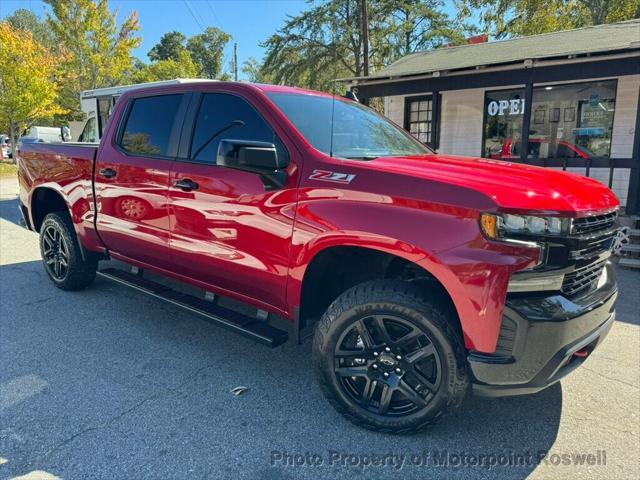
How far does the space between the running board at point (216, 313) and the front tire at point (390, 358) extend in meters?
0.36

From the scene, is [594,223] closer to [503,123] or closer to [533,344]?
[533,344]

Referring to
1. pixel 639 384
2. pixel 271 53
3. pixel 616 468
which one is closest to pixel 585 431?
pixel 616 468

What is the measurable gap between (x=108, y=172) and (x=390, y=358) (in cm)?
297

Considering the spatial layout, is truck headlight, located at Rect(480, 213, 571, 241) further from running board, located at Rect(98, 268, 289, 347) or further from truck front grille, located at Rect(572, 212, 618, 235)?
running board, located at Rect(98, 268, 289, 347)

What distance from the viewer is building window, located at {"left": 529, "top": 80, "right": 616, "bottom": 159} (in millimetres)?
10289

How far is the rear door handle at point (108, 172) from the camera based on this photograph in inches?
163

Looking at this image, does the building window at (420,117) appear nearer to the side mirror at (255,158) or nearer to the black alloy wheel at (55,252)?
the black alloy wheel at (55,252)

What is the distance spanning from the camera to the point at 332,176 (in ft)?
8.96

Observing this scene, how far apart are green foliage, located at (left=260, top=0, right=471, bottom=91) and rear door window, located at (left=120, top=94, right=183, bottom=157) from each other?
19898 millimetres

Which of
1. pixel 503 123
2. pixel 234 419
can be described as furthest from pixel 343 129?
pixel 503 123

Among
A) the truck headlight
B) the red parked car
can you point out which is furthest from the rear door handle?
the red parked car

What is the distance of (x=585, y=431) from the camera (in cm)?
281

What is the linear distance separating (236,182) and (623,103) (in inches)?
393

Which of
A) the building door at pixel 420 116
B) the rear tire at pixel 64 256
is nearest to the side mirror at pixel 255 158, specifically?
the rear tire at pixel 64 256
